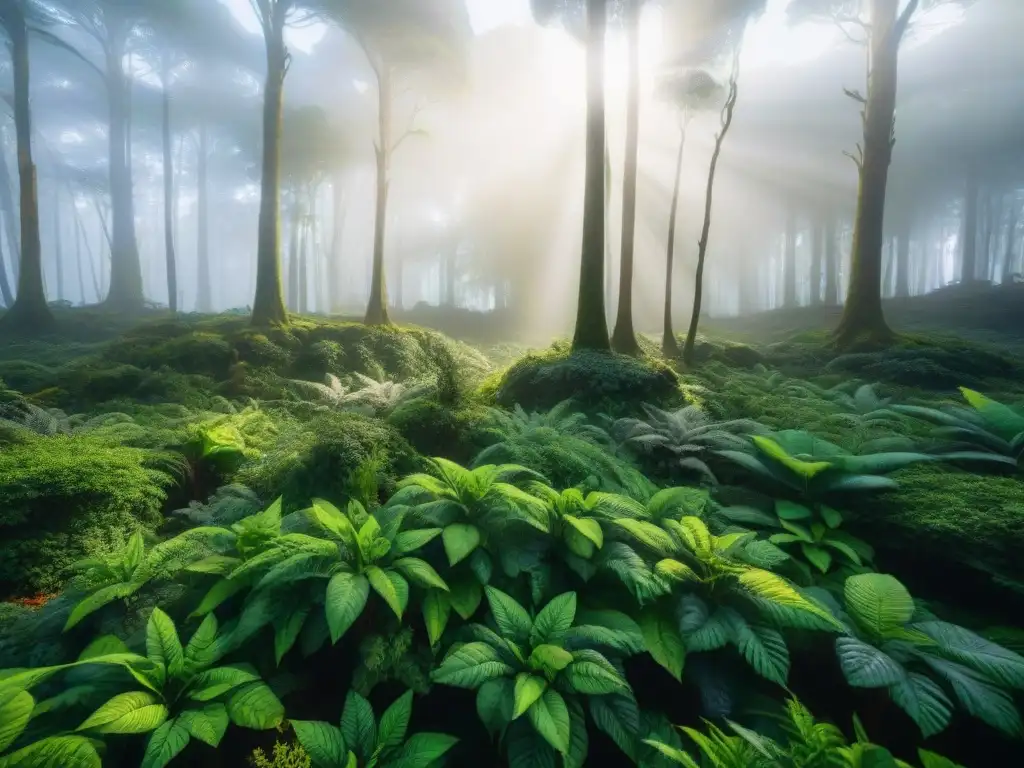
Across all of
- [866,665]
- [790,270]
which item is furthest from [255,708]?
[790,270]

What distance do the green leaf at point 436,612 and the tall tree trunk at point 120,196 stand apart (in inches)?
1233

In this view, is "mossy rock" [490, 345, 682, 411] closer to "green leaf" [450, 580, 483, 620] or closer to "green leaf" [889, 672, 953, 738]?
"green leaf" [450, 580, 483, 620]

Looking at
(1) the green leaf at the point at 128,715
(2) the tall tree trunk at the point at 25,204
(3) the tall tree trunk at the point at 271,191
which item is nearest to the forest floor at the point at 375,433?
(1) the green leaf at the point at 128,715

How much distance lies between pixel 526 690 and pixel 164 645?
5.26ft

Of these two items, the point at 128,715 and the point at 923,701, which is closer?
the point at 128,715

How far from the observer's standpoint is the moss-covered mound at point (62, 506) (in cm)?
341

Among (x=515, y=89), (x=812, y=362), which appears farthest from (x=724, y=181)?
(x=812, y=362)

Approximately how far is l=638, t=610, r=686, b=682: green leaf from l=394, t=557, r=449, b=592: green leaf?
99 centimetres

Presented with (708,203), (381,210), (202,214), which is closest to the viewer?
(708,203)

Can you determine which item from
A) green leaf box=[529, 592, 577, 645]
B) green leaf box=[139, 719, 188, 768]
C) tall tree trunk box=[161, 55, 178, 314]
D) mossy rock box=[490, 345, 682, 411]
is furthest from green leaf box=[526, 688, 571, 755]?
tall tree trunk box=[161, 55, 178, 314]

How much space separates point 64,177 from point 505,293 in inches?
1657

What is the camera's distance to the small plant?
168cm

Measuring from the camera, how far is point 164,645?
1.98 meters

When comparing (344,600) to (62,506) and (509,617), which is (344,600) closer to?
(509,617)
